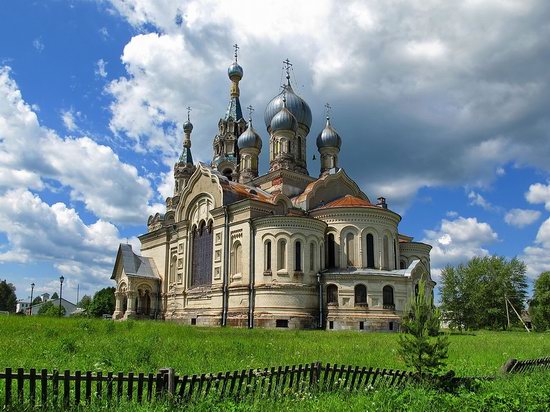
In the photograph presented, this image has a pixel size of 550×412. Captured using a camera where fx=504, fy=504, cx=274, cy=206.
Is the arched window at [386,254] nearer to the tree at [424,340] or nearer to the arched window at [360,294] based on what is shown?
the arched window at [360,294]

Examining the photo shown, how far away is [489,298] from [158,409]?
162 ft

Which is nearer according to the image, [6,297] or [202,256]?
[202,256]

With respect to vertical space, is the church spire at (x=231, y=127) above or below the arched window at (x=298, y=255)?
above

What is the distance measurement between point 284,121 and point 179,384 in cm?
3747

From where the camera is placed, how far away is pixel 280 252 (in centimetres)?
3462

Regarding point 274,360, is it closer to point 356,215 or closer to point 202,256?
point 356,215

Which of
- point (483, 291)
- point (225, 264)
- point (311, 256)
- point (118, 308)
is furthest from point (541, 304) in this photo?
point (118, 308)

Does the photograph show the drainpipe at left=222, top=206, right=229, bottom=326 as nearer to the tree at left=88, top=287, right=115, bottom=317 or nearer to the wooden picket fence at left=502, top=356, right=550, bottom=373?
the wooden picket fence at left=502, top=356, right=550, bottom=373

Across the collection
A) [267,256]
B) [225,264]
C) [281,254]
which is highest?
[281,254]

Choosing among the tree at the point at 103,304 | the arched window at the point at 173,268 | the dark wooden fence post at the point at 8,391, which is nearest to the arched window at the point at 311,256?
the arched window at the point at 173,268

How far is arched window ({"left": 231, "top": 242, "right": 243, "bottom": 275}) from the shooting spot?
3669cm

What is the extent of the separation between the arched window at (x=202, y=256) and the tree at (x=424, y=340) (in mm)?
30370

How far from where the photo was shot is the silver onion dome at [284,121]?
1751 inches

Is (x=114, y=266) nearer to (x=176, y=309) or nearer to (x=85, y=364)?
(x=176, y=309)
